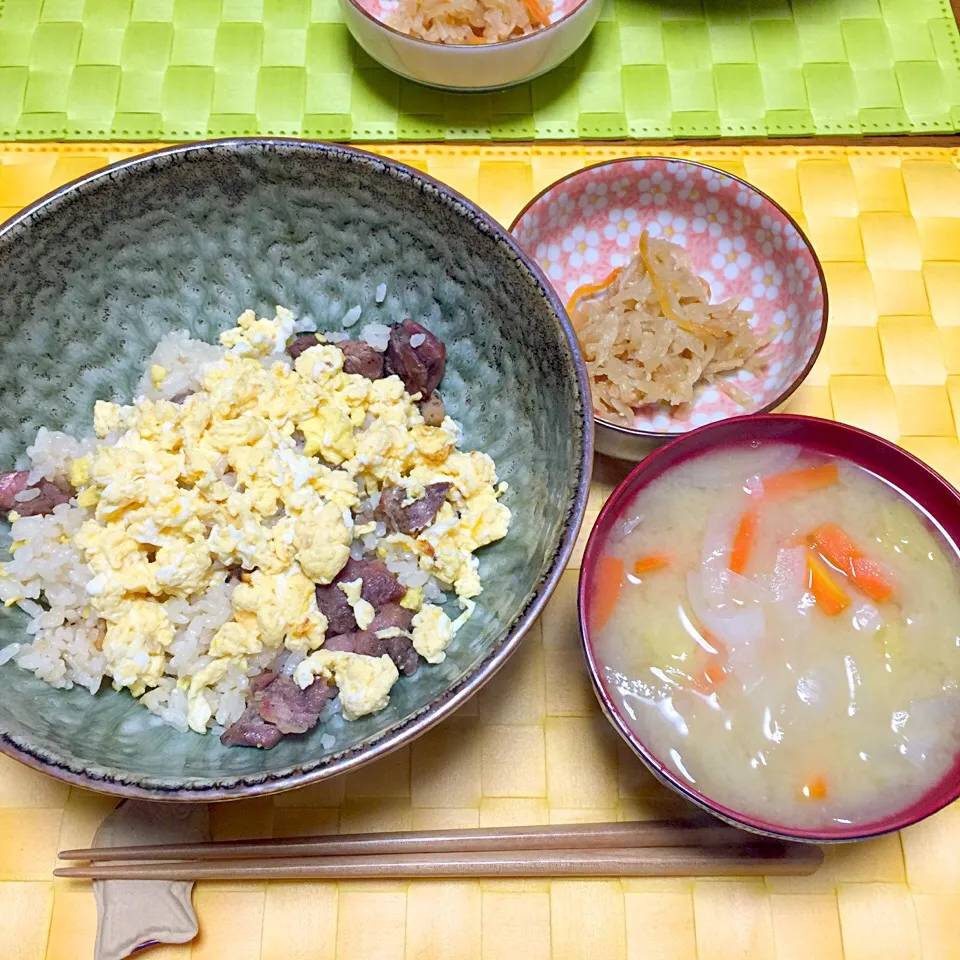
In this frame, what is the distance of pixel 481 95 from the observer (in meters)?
2.44

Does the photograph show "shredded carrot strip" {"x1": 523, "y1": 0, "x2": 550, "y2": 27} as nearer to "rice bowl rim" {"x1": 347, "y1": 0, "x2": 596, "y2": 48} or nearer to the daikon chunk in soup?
"rice bowl rim" {"x1": 347, "y1": 0, "x2": 596, "y2": 48}

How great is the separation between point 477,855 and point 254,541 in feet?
2.45

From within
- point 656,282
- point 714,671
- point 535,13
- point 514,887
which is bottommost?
point 514,887

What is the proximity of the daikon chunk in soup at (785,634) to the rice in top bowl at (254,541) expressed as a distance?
0.34m

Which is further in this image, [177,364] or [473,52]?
[473,52]

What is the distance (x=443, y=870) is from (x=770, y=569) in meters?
0.86

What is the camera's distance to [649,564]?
5.28ft

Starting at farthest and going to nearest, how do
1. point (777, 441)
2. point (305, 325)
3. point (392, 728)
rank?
1. point (305, 325)
2. point (777, 441)
3. point (392, 728)

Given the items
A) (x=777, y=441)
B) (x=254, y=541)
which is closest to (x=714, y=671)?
(x=777, y=441)

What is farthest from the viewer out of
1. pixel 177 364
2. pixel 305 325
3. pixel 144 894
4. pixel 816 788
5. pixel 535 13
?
pixel 535 13

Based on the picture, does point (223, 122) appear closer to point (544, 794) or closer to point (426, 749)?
point (426, 749)

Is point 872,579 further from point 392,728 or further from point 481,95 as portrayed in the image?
point 481,95

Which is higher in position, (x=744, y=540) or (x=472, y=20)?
(x=472, y=20)

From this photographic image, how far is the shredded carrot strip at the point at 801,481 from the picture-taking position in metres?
1.66
